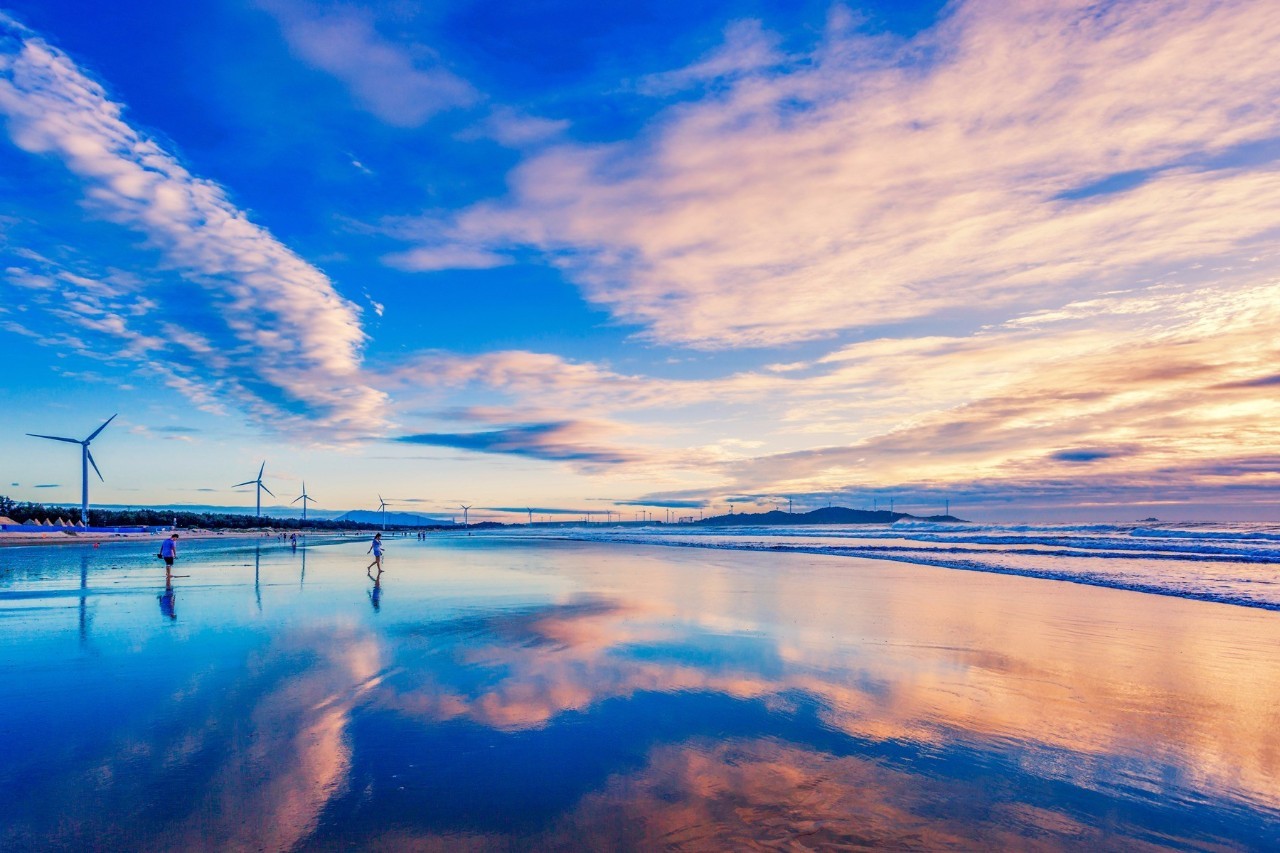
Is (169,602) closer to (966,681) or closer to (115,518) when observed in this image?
(966,681)

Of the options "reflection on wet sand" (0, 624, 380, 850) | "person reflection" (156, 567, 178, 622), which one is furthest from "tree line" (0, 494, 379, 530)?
"reflection on wet sand" (0, 624, 380, 850)

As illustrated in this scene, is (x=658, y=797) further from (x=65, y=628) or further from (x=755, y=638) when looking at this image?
(x=65, y=628)

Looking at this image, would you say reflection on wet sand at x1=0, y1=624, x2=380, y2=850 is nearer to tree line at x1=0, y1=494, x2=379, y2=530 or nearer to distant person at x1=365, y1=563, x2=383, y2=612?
distant person at x1=365, y1=563, x2=383, y2=612

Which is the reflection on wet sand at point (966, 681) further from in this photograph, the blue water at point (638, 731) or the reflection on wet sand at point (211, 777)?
the reflection on wet sand at point (211, 777)

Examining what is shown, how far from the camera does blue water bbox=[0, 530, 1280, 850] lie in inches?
222

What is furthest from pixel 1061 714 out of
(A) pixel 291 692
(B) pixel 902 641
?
(A) pixel 291 692

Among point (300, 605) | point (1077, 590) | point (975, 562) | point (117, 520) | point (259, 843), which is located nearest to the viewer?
point (259, 843)


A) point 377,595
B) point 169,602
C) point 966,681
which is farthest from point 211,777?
point 169,602

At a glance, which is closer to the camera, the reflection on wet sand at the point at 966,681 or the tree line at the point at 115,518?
the reflection on wet sand at the point at 966,681

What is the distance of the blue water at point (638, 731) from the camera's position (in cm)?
565

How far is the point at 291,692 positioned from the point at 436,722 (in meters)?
2.88

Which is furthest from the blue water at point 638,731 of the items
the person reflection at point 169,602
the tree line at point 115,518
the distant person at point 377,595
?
the tree line at point 115,518

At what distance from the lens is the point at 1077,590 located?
2334 centimetres

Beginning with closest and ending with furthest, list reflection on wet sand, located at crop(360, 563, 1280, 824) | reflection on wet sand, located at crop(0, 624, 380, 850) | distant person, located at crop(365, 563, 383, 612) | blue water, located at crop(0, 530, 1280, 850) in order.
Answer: reflection on wet sand, located at crop(0, 624, 380, 850)
blue water, located at crop(0, 530, 1280, 850)
reflection on wet sand, located at crop(360, 563, 1280, 824)
distant person, located at crop(365, 563, 383, 612)
